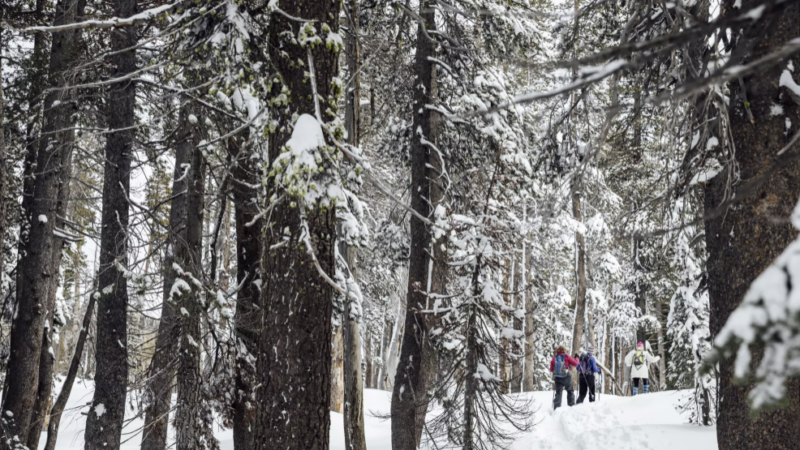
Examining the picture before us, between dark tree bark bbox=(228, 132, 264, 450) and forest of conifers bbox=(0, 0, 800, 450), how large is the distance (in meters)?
0.04

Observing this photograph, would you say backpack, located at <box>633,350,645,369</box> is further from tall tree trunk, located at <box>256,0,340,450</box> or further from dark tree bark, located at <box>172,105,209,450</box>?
tall tree trunk, located at <box>256,0,340,450</box>

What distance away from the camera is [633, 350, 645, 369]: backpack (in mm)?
16641

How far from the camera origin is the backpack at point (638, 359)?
16.6 metres

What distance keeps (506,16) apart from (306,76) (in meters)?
5.92

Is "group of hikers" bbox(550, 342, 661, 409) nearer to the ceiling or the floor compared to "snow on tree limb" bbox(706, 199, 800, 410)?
nearer to the floor

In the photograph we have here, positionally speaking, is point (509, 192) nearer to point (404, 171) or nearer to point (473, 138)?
point (473, 138)

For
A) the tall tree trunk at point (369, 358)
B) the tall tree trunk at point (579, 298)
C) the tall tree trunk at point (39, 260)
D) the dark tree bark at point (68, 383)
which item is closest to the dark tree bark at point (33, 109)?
the tall tree trunk at point (39, 260)

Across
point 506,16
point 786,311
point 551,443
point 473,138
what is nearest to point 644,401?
point 551,443

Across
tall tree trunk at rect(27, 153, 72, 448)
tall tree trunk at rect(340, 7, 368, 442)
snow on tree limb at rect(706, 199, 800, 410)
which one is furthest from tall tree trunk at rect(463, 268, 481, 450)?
snow on tree limb at rect(706, 199, 800, 410)

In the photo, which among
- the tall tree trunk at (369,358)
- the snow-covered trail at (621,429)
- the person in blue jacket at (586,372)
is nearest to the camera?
the snow-covered trail at (621,429)

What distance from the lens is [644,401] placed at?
12992 millimetres

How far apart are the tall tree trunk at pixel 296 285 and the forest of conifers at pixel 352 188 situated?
0.06 feet

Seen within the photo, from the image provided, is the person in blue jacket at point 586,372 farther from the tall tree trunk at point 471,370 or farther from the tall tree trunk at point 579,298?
the tall tree trunk at point 471,370

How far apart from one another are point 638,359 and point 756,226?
541 inches
